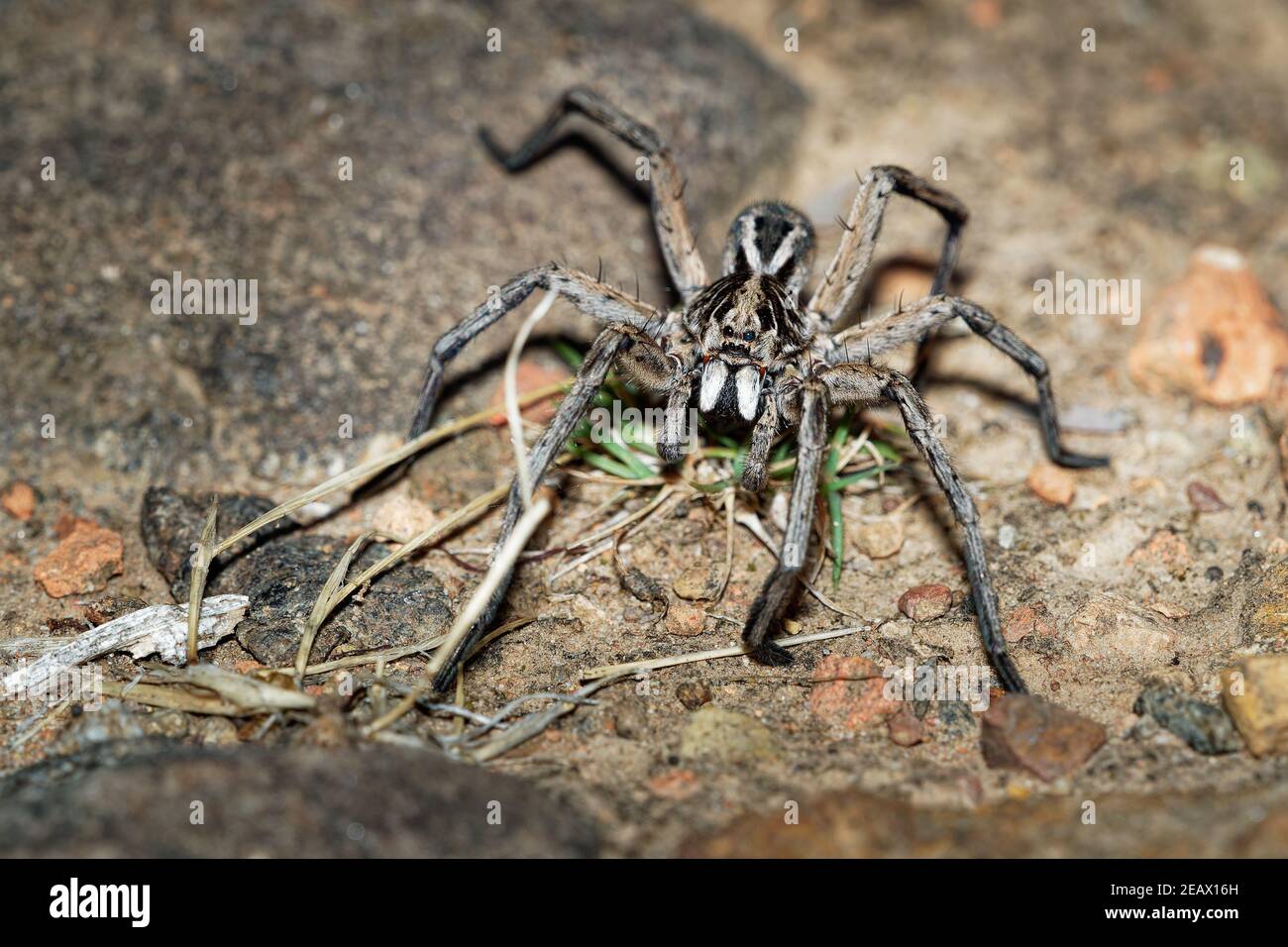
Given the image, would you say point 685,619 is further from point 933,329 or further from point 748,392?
point 933,329

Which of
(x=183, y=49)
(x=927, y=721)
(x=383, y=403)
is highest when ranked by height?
(x=183, y=49)

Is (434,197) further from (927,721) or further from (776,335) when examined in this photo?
(927,721)

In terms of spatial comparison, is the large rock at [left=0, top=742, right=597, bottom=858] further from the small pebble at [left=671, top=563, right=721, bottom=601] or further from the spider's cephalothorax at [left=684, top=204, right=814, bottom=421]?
the spider's cephalothorax at [left=684, top=204, right=814, bottom=421]

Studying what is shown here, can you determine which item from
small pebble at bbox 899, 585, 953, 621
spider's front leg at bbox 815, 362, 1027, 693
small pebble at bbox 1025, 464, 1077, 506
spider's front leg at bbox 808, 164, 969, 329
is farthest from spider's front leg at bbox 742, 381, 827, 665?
small pebble at bbox 1025, 464, 1077, 506

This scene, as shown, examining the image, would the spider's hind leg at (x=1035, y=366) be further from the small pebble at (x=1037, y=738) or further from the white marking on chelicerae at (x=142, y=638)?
the white marking on chelicerae at (x=142, y=638)

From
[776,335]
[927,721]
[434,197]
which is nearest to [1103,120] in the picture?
[776,335]

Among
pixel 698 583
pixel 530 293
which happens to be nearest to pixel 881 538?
pixel 698 583

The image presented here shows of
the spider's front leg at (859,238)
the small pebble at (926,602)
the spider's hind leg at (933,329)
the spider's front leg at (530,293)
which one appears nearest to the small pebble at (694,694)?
the small pebble at (926,602)
